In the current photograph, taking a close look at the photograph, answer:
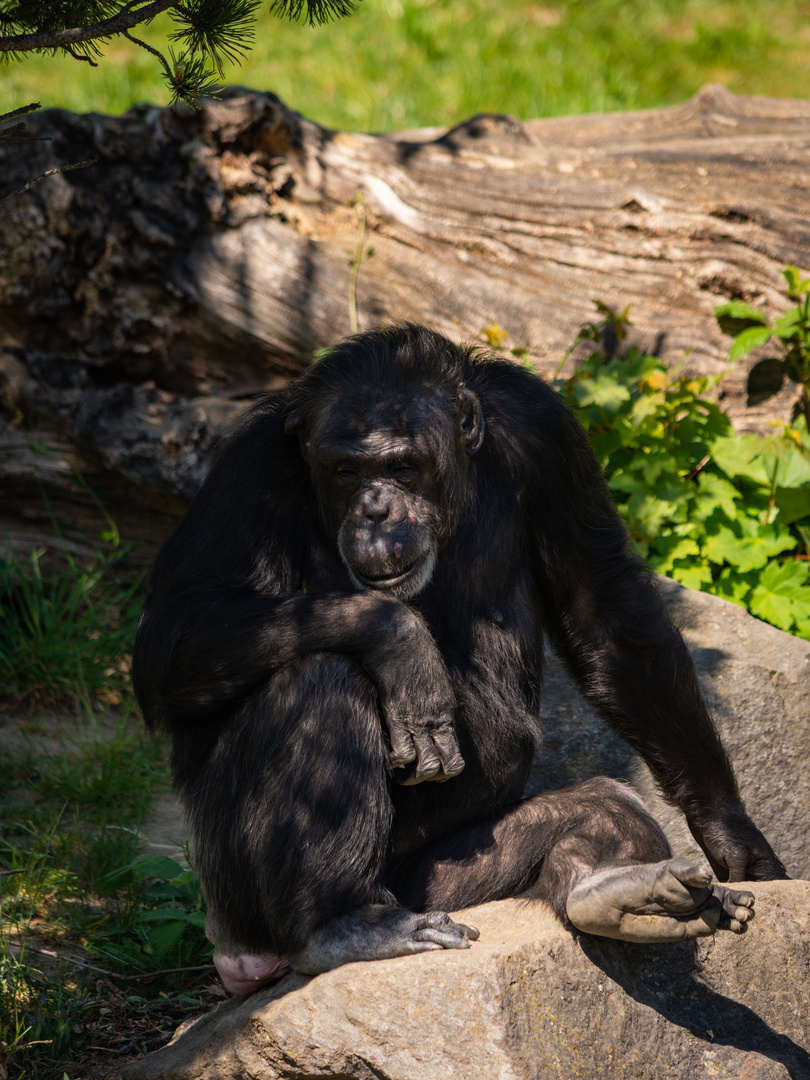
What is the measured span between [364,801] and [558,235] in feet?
14.3

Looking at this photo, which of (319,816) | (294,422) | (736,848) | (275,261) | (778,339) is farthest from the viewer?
(275,261)

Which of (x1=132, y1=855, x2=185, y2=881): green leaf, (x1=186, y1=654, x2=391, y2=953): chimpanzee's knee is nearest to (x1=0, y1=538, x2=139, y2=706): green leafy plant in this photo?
(x1=132, y1=855, x2=185, y2=881): green leaf

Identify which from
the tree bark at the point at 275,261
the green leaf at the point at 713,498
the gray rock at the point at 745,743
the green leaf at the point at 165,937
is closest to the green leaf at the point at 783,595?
the green leaf at the point at 713,498

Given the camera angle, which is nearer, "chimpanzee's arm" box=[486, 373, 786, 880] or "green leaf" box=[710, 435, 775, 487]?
"chimpanzee's arm" box=[486, 373, 786, 880]

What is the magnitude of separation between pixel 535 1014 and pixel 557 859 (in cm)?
54

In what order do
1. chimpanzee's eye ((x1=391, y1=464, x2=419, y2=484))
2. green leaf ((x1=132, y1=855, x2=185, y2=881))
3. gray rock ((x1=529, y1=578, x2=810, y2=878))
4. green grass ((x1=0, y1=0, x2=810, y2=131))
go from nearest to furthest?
chimpanzee's eye ((x1=391, y1=464, x2=419, y2=484)), green leaf ((x1=132, y1=855, x2=185, y2=881)), gray rock ((x1=529, y1=578, x2=810, y2=878)), green grass ((x1=0, y1=0, x2=810, y2=131))

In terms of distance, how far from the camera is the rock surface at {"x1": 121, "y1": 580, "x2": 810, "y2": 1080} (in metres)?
2.71

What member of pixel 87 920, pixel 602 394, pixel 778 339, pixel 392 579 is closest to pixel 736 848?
pixel 392 579

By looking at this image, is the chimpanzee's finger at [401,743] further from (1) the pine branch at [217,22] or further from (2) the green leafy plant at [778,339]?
(2) the green leafy plant at [778,339]

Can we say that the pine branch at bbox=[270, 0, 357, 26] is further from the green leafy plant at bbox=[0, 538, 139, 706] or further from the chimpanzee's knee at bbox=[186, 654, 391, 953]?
the green leafy plant at bbox=[0, 538, 139, 706]

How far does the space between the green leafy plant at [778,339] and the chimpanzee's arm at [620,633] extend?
213 cm

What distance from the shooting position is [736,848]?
3781 mm

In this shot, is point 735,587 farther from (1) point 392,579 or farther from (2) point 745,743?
(1) point 392,579

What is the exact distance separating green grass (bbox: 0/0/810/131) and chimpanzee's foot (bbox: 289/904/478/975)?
811 cm
